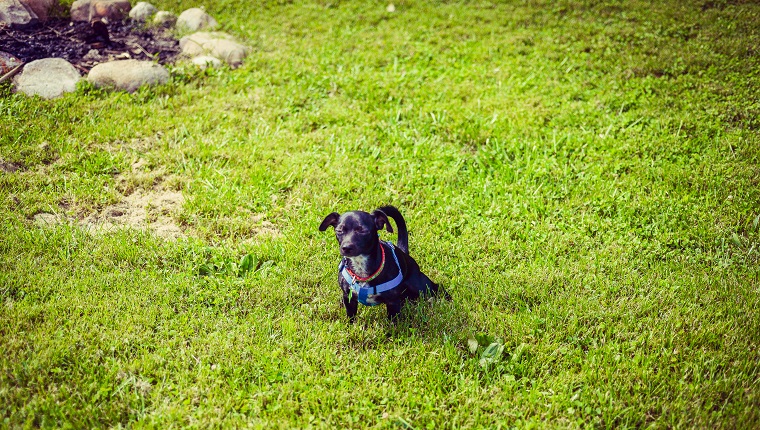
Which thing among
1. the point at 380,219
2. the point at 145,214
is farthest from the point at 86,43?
the point at 380,219

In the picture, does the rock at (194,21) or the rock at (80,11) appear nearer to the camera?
the rock at (80,11)

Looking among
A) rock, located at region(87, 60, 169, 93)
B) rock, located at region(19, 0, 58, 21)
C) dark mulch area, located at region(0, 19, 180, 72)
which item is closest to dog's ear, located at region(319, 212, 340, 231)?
rock, located at region(87, 60, 169, 93)

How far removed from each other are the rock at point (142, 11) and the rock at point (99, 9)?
0.13 metres

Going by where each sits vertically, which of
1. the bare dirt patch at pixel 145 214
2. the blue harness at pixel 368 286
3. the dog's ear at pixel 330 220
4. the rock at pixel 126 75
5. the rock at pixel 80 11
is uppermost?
the rock at pixel 80 11

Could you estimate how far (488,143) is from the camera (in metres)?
7.01

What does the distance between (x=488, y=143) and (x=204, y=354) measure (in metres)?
4.62

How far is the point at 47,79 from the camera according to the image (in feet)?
24.4

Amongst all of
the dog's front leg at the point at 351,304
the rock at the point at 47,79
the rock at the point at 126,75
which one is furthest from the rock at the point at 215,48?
the dog's front leg at the point at 351,304

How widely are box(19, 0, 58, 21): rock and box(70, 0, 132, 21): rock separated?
0.37m

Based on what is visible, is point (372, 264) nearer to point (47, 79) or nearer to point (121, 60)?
point (47, 79)

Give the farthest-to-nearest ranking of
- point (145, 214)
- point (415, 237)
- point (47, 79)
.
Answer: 1. point (47, 79)
2. point (145, 214)
3. point (415, 237)

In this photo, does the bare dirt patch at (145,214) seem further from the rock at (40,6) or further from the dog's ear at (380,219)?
the rock at (40,6)

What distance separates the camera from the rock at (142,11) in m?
10.1

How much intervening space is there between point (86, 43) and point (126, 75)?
143cm
